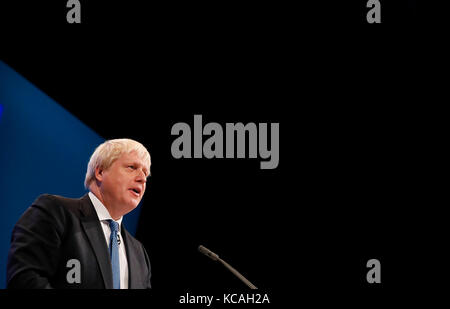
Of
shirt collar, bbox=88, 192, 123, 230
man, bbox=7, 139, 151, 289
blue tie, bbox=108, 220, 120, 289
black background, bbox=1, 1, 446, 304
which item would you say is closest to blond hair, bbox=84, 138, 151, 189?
man, bbox=7, 139, 151, 289

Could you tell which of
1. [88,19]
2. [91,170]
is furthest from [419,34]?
[91,170]

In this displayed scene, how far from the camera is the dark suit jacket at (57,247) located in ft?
6.34

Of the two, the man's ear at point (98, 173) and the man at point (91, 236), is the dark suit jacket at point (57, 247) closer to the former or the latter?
the man at point (91, 236)

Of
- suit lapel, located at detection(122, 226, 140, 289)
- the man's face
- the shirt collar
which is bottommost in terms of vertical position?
suit lapel, located at detection(122, 226, 140, 289)

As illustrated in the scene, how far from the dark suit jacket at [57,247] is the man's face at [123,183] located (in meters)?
0.12

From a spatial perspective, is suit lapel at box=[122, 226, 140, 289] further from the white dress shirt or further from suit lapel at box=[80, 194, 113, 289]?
suit lapel at box=[80, 194, 113, 289]

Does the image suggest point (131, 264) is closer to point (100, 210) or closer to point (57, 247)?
point (100, 210)

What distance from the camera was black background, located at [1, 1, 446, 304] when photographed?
3473 mm

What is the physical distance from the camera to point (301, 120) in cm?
391

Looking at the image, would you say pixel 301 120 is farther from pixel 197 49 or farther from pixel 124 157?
pixel 124 157

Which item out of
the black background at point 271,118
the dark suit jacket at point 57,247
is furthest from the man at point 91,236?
the black background at point 271,118

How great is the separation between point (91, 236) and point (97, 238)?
1.1 inches

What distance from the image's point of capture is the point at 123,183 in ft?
7.73
